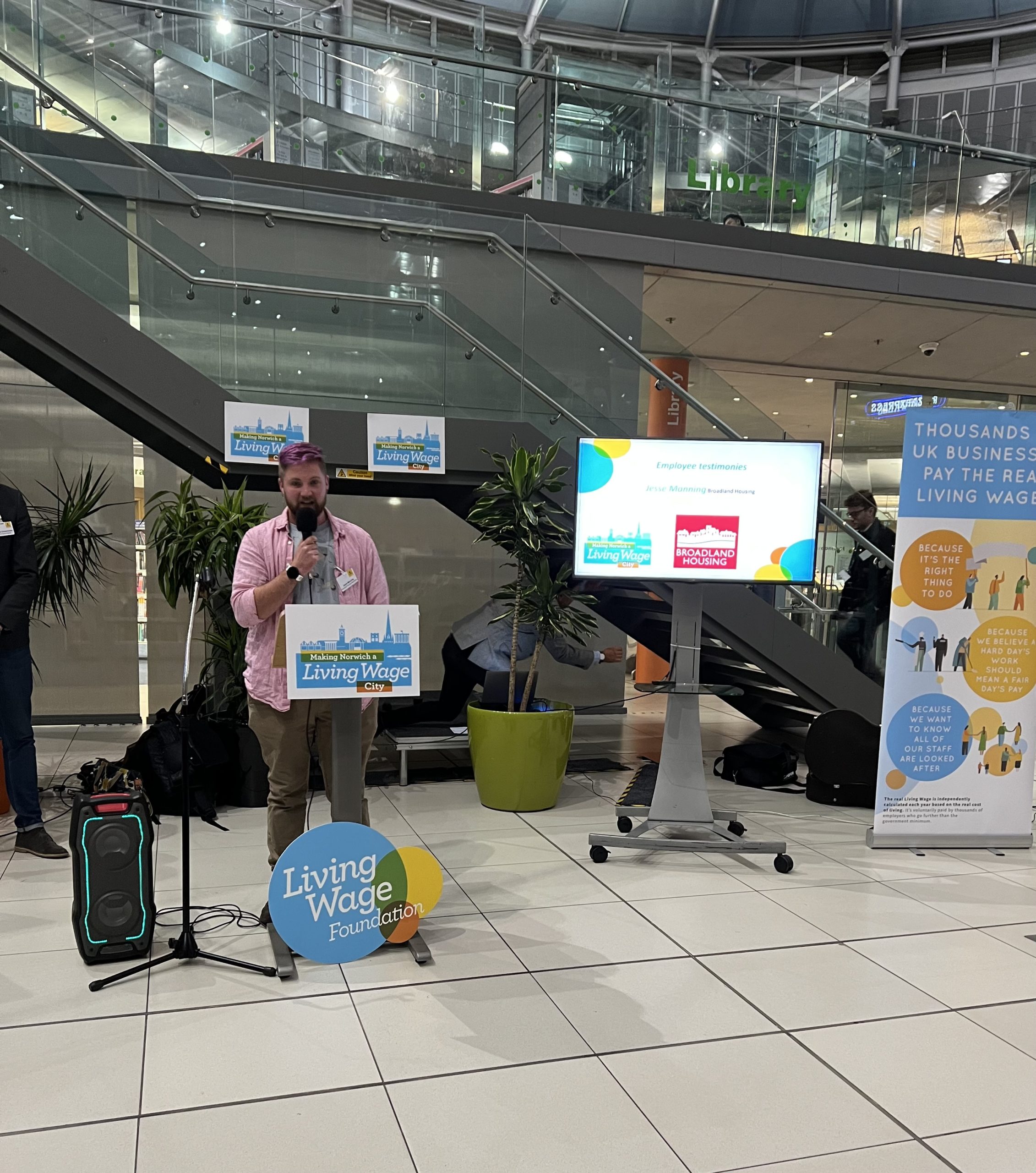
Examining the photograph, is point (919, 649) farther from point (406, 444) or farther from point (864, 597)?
point (406, 444)

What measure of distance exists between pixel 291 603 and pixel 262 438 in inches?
79.7

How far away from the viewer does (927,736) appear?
165 inches

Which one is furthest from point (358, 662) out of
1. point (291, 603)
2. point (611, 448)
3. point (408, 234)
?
point (408, 234)

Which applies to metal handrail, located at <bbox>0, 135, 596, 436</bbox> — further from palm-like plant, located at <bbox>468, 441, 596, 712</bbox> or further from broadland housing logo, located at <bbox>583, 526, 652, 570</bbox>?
broadland housing logo, located at <bbox>583, 526, 652, 570</bbox>

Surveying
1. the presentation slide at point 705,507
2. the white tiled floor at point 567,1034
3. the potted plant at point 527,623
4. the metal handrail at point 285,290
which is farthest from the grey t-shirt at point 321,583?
the metal handrail at point 285,290

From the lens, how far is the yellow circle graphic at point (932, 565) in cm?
418

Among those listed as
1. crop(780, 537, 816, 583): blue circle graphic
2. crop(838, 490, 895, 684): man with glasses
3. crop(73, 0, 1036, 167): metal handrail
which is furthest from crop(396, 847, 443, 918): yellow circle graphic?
crop(73, 0, 1036, 167): metal handrail

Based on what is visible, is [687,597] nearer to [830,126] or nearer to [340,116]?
[340,116]

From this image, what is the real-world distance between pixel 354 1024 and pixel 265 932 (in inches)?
30.2

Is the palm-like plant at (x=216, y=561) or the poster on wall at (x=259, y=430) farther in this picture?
the palm-like plant at (x=216, y=561)

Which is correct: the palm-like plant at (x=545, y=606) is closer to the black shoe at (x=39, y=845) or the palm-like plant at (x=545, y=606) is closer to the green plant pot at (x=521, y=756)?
the green plant pot at (x=521, y=756)

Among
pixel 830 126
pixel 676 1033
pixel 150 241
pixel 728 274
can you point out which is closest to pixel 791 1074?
pixel 676 1033

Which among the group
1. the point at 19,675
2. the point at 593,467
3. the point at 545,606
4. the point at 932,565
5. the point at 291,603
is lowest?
the point at 19,675

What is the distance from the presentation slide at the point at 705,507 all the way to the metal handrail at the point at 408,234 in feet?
2.15
